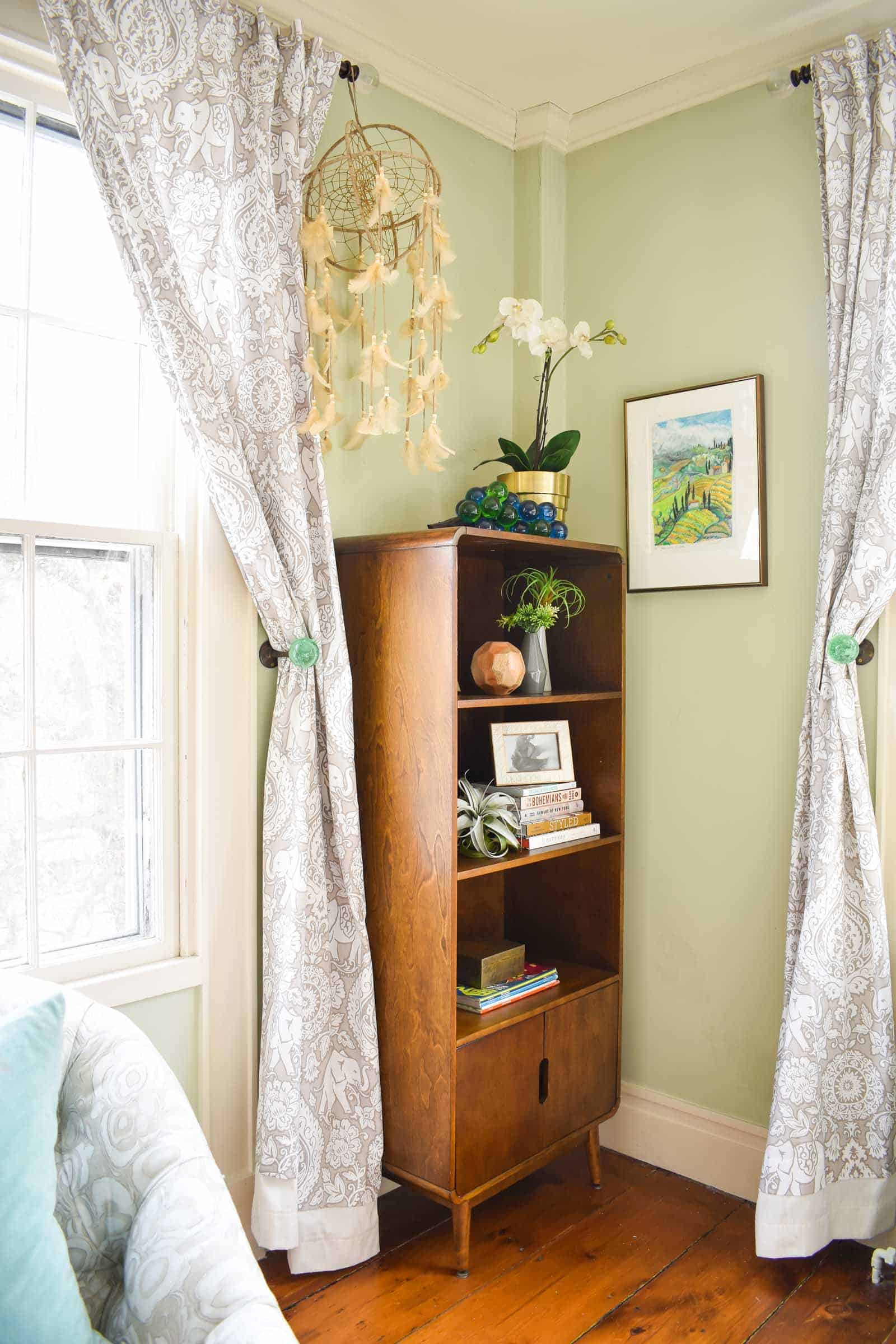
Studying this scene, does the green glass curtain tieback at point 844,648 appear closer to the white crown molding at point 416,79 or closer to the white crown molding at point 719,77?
the white crown molding at point 719,77

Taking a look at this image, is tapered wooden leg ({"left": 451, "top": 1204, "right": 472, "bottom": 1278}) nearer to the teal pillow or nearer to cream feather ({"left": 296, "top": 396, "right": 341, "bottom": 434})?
the teal pillow

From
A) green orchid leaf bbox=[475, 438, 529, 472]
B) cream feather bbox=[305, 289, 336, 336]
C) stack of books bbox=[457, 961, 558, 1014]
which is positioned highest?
cream feather bbox=[305, 289, 336, 336]

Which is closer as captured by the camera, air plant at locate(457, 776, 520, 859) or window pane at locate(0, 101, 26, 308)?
window pane at locate(0, 101, 26, 308)

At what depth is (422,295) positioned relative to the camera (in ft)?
7.19

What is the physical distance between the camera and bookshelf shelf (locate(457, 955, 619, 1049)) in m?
2.13

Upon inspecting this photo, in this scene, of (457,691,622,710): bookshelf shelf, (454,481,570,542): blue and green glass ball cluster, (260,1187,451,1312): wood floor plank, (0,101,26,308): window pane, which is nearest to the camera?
(0,101,26,308): window pane

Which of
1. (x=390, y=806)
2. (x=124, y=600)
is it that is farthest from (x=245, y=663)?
(x=390, y=806)

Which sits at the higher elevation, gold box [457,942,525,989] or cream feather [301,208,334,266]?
cream feather [301,208,334,266]

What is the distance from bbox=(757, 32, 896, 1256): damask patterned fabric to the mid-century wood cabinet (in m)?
0.50

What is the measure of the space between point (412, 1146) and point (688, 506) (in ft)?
5.32

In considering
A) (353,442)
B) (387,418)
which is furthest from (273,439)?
(353,442)

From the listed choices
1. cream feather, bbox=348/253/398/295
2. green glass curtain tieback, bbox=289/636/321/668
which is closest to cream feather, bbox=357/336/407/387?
cream feather, bbox=348/253/398/295

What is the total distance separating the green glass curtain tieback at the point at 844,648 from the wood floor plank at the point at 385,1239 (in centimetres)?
147

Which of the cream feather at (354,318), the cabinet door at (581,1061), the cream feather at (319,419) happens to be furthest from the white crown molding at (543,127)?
the cabinet door at (581,1061)
